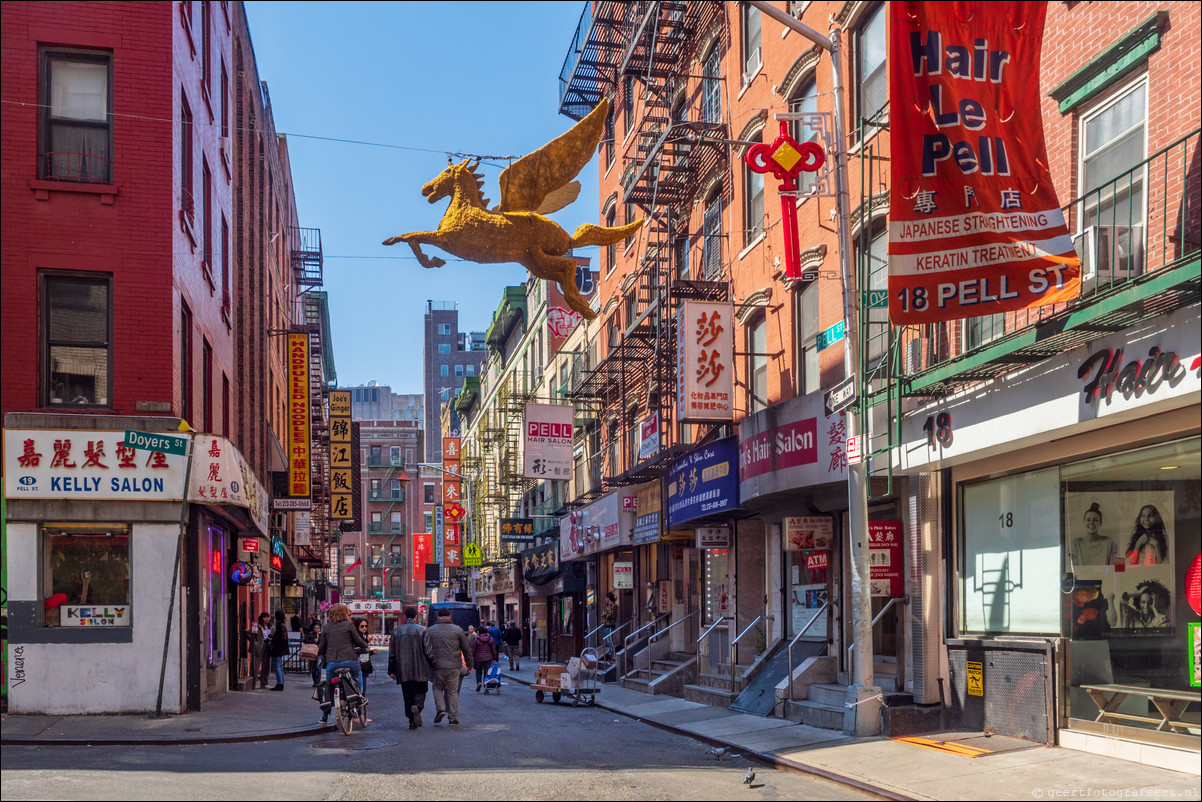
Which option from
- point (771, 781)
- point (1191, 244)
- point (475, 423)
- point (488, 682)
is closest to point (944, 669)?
point (771, 781)

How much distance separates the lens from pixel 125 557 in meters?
18.2

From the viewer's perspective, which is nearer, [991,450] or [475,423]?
[991,450]

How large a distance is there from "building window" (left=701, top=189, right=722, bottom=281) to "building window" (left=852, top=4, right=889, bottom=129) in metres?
6.75

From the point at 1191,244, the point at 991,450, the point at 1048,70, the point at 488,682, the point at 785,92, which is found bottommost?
the point at 488,682

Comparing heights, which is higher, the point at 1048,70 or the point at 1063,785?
the point at 1048,70

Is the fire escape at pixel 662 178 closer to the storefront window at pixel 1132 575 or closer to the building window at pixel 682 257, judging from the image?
the building window at pixel 682 257

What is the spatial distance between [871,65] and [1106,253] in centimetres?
761

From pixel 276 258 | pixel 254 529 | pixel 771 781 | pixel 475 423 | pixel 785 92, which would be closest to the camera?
pixel 771 781

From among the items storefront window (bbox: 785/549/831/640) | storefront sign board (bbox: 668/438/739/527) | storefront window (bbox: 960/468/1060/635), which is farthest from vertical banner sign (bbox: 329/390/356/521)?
storefront window (bbox: 960/468/1060/635)

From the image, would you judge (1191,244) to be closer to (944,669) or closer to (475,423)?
(944,669)

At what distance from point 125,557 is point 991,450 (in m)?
12.7

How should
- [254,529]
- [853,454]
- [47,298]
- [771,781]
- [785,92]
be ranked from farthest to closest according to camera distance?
[254,529]
[785,92]
[47,298]
[853,454]
[771,781]

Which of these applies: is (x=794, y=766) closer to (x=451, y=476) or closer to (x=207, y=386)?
(x=207, y=386)

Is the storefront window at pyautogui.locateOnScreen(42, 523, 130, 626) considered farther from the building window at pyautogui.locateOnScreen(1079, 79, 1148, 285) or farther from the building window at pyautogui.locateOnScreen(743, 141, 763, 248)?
the building window at pyautogui.locateOnScreen(1079, 79, 1148, 285)
